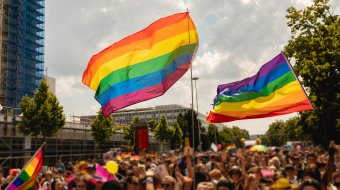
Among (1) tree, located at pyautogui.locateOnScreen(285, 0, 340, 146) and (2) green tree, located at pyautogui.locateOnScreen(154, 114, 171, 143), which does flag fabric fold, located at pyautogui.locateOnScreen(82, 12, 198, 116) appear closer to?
(1) tree, located at pyautogui.locateOnScreen(285, 0, 340, 146)

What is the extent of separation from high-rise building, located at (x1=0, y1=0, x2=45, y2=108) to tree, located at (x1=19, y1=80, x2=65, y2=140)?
125 feet

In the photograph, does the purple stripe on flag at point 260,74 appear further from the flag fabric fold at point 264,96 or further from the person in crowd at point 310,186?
the person in crowd at point 310,186

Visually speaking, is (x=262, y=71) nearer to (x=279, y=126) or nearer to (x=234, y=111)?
(x=234, y=111)

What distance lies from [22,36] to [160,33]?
229 ft

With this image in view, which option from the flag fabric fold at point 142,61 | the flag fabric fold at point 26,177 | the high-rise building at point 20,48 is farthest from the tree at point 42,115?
the high-rise building at point 20,48

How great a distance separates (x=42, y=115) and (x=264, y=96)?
24.6m

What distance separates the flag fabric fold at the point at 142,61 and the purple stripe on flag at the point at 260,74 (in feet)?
7.12

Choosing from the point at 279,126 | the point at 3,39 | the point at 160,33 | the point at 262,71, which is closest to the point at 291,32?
the point at 262,71

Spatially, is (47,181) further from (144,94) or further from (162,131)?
(162,131)

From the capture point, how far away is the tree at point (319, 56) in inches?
1043

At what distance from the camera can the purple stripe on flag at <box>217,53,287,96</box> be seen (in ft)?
31.7

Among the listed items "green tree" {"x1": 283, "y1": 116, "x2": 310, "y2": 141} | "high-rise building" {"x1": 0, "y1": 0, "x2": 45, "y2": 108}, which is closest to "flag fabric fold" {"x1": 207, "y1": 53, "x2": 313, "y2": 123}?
"green tree" {"x1": 283, "y1": 116, "x2": 310, "y2": 141}

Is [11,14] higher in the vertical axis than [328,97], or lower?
higher

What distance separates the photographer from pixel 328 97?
27250 mm
